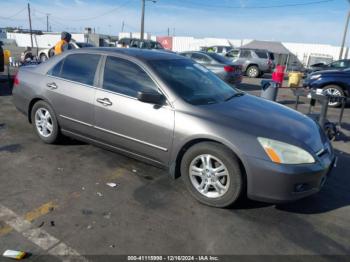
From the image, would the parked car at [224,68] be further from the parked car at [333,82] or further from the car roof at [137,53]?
the car roof at [137,53]

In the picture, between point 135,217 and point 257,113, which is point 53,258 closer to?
point 135,217

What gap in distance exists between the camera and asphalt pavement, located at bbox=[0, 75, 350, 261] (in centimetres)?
271

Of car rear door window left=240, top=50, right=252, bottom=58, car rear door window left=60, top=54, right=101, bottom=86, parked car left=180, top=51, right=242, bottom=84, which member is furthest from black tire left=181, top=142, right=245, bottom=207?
car rear door window left=240, top=50, right=252, bottom=58

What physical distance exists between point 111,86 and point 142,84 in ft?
1.59

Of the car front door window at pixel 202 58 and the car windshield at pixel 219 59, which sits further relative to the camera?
the car front door window at pixel 202 58

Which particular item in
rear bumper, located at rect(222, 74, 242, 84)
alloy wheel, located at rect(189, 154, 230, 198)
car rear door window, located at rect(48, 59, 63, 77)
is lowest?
alloy wheel, located at rect(189, 154, 230, 198)

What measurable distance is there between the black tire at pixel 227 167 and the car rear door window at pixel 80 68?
178 centimetres

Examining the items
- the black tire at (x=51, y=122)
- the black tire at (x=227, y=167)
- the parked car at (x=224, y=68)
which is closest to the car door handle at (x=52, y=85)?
the black tire at (x=51, y=122)

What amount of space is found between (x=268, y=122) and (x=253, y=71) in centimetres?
1662

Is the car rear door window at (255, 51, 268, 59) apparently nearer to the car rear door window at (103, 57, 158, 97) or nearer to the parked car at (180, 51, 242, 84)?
the parked car at (180, 51, 242, 84)

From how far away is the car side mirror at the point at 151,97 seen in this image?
11.2 feet

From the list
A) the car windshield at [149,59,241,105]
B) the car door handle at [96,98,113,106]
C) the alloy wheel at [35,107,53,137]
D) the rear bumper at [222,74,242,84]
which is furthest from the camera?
the rear bumper at [222,74,242,84]

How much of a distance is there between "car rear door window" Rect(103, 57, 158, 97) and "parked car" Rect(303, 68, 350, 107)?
7.77 meters

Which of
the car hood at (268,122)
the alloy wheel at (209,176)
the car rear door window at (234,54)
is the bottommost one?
the alloy wheel at (209,176)
